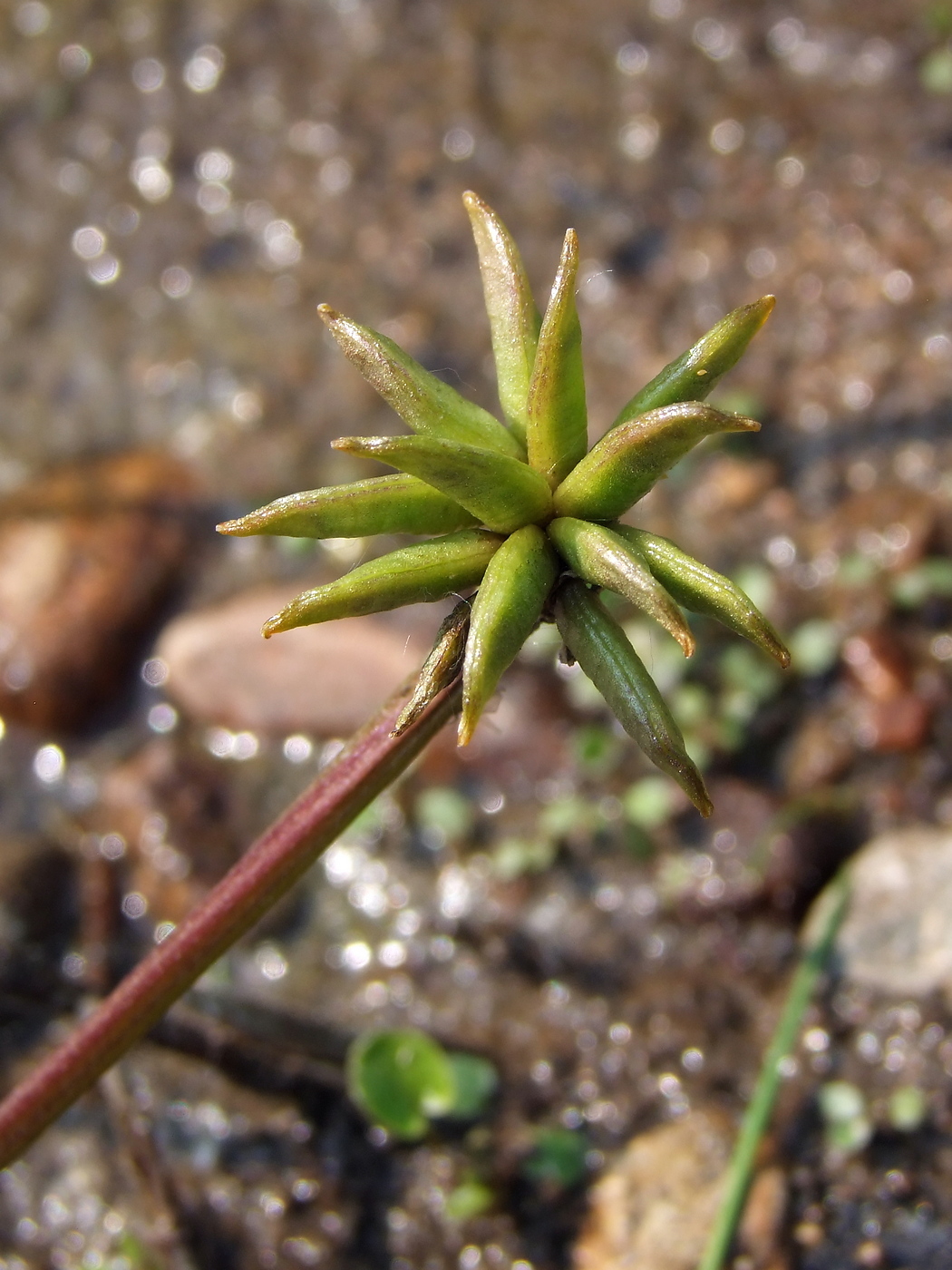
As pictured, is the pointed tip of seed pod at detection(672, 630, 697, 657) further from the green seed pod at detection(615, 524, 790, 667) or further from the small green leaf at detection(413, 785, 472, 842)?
the small green leaf at detection(413, 785, 472, 842)

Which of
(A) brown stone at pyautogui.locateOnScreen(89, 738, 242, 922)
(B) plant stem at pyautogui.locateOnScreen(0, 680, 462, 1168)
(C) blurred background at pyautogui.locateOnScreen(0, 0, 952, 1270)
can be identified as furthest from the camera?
(A) brown stone at pyautogui.locateOnScreen(89, 738, 242, 922)

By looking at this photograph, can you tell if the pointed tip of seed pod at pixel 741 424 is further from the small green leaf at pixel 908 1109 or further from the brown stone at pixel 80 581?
the brown stone at pixel 80 581

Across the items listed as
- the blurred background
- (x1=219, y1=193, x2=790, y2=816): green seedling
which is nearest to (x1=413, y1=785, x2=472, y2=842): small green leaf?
the blurred background

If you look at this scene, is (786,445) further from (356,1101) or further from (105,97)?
(105,97)

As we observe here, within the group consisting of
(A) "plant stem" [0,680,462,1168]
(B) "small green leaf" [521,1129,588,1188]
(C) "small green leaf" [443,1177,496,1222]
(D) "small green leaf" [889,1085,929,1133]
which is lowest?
(D) "small green leaf" [889,1085,929,1133]

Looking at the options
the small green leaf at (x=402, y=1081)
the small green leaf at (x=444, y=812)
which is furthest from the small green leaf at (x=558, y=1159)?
the small green leaf at (x=444, y=812)
